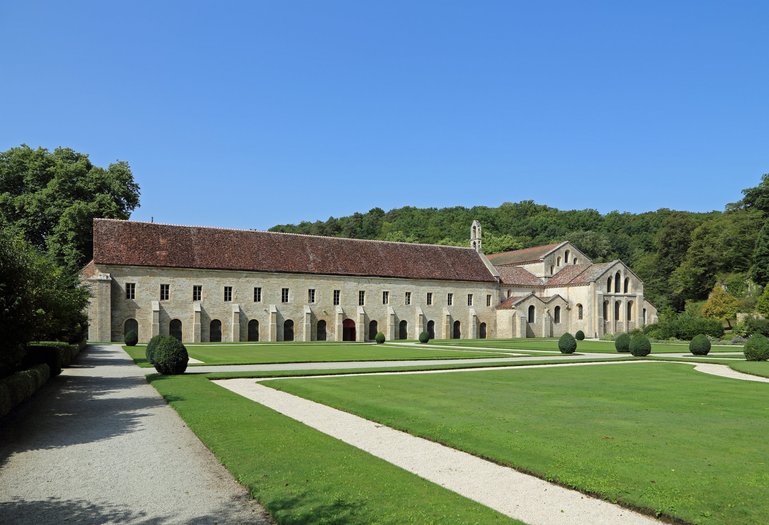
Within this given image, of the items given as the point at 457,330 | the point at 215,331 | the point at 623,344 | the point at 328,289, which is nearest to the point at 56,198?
the point at 215,331

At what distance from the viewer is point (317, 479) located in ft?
24.8

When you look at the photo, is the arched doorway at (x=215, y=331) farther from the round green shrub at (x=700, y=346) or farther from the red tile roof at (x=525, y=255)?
the red tile roof at (x=525, y=255)

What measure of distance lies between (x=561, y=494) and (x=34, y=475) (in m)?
6.94

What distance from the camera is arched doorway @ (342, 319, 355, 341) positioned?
181ft

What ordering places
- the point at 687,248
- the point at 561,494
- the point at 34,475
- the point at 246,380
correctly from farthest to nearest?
the point at 687,248, the point at 246,380, the point at 34,475, the point at 561,494

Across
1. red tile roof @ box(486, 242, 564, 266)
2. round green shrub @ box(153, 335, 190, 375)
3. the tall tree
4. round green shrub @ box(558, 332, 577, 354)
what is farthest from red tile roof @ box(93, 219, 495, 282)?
round green shrub @ box(153, 335, 190, 375)

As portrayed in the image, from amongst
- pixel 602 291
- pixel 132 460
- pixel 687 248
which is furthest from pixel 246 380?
pixel 687 248

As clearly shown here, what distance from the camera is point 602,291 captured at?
6388 cm

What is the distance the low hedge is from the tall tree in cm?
3563

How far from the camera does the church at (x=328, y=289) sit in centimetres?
4653

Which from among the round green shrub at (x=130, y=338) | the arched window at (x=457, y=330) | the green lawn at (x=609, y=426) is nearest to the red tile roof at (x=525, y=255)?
the arched window at (x=457, y=330)

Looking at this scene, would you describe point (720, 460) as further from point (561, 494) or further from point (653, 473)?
point (561, 494)

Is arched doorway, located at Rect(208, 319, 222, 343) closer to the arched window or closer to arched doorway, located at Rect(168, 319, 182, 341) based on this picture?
arched doorway, located at Rect(168, 319, 182, 341)

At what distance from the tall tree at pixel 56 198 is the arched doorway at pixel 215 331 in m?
11.8
